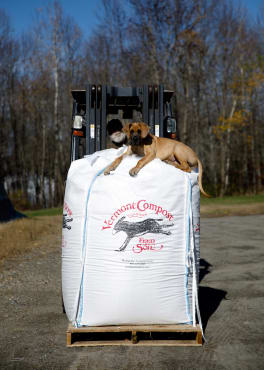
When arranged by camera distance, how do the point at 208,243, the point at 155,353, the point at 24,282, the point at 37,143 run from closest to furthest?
the point at 155,353
the point at 24,282
the point at 208,243
the point at 37,143

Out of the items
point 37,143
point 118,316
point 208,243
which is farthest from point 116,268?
point 37,143

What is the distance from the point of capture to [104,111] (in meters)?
5.39

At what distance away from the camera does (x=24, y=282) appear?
607 cm

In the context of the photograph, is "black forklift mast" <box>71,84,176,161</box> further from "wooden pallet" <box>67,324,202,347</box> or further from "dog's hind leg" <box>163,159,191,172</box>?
Result: "wooden pallet" <box>67,324,202,347</box>

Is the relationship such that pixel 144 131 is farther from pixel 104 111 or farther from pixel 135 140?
pixel 104 111

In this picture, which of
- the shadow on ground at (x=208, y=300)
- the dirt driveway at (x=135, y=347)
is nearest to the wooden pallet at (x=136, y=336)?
the dirt driveway at (x=135, y=347)

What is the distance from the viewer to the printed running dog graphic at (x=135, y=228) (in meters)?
3.42

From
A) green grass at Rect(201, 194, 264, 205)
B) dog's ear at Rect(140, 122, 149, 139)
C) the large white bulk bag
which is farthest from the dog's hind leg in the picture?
green grass at Rect(201, 194, 264, 205)

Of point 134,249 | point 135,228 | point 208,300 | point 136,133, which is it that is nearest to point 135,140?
point 136,133

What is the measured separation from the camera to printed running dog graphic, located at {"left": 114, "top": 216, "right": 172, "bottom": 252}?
134 inches

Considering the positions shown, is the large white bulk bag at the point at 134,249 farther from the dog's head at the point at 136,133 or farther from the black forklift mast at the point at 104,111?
the black forklift mast at the point at 104,111

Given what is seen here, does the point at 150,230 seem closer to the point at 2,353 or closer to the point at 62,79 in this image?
the point at 2,353

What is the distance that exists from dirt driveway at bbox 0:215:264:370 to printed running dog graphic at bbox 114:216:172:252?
90 cm

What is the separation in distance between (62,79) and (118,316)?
1054 inches
